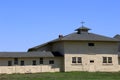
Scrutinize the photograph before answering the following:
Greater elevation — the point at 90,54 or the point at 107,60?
the point at 90,54

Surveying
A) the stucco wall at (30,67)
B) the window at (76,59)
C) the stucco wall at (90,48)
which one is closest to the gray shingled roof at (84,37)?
the stucco wall at (90,48)

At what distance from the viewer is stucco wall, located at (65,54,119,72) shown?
5675 centimetres

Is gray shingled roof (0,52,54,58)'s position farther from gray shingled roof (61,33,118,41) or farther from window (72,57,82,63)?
gray shingled roof (61,33,118,41)

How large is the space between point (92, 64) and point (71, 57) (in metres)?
3.81

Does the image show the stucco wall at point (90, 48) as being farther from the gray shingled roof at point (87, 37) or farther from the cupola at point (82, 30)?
the cupola at point (82, 30)

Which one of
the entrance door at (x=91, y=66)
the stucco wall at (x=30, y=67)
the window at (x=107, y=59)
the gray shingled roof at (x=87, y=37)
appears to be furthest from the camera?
the window at (x=107, y=59)

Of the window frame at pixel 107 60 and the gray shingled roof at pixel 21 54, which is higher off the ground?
the gray shingled roof at pixel 21 54

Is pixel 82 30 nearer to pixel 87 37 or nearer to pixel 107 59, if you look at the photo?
pixel 87 37

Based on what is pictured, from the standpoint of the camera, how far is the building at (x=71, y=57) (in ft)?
180

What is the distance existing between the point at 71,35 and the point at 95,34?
4856 mm

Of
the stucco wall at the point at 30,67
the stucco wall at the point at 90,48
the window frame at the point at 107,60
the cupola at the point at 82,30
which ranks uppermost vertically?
the cupola at the point at 82,30

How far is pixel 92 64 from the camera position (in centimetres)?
5794

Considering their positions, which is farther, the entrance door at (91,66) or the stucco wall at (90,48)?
the entrance door at (91,66)

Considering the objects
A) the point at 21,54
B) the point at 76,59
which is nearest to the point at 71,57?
the point at 76,59
